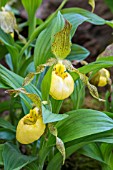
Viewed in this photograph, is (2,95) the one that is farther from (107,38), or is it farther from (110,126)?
(110,126)

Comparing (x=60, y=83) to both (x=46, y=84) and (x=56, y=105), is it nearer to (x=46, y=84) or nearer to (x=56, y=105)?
(x=46, y=84)

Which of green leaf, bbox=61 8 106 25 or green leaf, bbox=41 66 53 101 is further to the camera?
green leaf, bbox=61 8 106 25

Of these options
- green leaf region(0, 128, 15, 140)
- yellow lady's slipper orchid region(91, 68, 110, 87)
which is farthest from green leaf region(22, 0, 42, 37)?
green leaf region(0, 128, 15, 140)

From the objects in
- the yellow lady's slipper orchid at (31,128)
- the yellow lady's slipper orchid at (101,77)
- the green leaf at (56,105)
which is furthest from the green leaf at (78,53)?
the yellow lady's slipper orchid at (31,128)

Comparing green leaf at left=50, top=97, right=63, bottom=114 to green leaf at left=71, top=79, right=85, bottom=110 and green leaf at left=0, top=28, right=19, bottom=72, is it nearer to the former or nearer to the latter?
green leaf at left=71, top=79, right=85, bottom=110

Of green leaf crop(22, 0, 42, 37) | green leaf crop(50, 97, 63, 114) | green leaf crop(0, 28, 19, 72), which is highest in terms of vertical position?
green leaf crop(22, 0, 42, 37)

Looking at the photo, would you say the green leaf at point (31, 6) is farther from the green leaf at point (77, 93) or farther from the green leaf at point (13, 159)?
the green leaf at point (13, 159)

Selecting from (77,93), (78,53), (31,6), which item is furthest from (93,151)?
(31,6)
